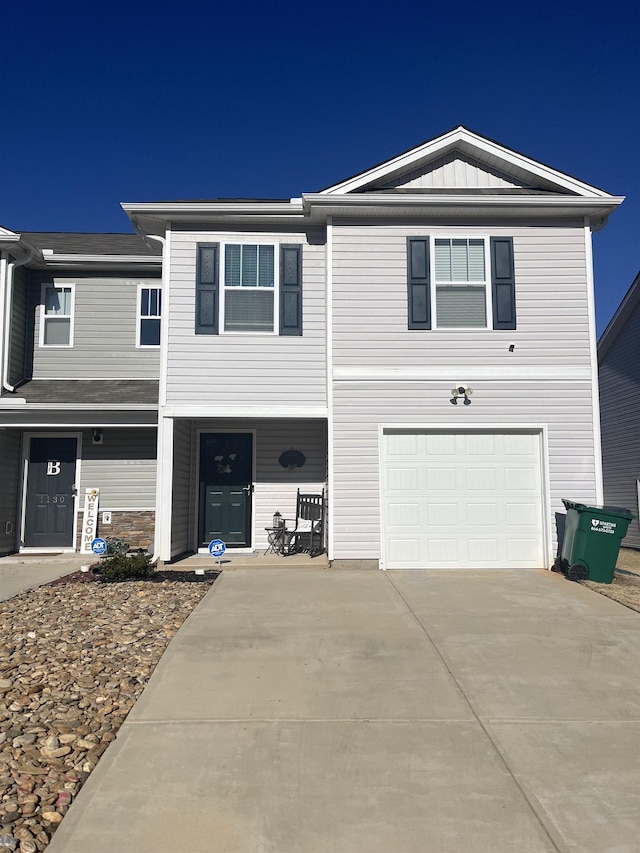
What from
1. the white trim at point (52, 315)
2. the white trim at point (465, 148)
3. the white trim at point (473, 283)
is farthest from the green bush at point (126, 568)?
the white trim at point (465, 148)

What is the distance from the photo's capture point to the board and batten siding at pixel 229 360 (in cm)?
966

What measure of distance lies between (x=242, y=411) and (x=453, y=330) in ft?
11.0

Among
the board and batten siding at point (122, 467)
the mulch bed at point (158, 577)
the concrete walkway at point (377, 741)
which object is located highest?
the board and batten siding at point (122, 467)

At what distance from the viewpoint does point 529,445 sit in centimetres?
936

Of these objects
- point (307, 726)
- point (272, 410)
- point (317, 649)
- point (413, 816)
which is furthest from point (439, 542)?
point (413, 816)

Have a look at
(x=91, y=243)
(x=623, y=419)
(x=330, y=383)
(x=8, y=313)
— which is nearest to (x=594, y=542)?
(x=330, y=383)

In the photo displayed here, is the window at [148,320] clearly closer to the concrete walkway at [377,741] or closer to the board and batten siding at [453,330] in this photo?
the board and batten siding at [453,330]

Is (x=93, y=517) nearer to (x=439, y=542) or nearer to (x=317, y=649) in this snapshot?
(x=439, y=542)

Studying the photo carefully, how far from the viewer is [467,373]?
9406mm

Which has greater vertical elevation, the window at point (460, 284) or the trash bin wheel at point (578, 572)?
the window at point (460, 284)

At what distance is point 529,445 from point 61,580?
672 cm

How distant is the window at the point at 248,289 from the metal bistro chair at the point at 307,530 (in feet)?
9.07

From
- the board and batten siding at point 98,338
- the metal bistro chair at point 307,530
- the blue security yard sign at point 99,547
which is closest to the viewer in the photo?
the blue security yard sign at point 99,547

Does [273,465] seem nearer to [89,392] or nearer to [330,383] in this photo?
[330,383]
